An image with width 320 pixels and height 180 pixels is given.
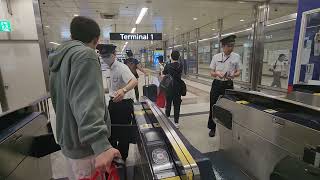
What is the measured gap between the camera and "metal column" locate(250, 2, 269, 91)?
4816 mm

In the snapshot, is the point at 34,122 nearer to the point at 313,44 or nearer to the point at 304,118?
the point at 304,118

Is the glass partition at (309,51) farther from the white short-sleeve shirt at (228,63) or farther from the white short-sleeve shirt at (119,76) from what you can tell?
the white short-sleeve shirt at (119,76)

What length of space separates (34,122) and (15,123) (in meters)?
0.16

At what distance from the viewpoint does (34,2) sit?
3.56 metres

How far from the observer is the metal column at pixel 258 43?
4816mm

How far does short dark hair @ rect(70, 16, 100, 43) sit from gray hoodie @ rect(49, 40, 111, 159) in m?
0.07

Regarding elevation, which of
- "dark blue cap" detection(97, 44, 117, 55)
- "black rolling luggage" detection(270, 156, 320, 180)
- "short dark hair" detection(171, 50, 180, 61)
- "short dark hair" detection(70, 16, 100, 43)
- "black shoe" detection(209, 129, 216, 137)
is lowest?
"black shoe" detection(209, 129, 216, 137)

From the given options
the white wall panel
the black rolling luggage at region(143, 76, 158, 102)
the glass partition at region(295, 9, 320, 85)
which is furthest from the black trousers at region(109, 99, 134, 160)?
the glass partition at region(295, 9, 320, 85)

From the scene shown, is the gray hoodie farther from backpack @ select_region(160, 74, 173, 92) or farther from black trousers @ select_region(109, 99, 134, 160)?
backpack @ select_region(160, 74, 173, 92)

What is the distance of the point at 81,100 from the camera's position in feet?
3.31

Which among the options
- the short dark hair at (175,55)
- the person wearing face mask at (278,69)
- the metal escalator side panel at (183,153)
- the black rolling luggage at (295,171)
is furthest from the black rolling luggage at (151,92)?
the black rolling luggage at (295,171)

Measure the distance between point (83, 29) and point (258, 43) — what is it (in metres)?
4.96

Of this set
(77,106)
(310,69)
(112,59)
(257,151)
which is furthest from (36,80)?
(310,69)

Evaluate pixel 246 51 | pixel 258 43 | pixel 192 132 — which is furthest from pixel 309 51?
pixel 246 51
